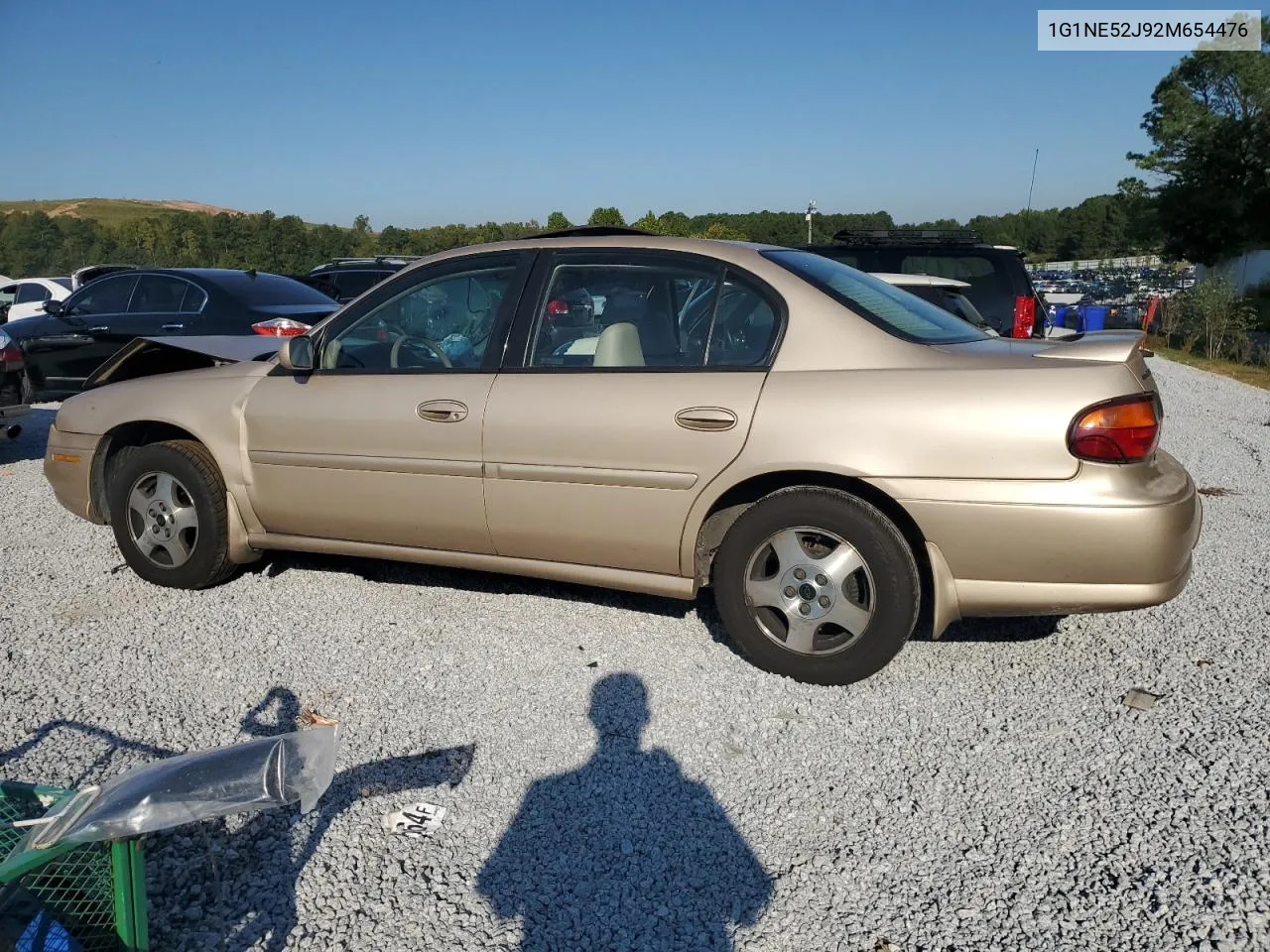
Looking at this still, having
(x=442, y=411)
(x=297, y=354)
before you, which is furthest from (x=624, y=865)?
(x=297, y=354)

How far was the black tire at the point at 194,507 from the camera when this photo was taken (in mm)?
4414

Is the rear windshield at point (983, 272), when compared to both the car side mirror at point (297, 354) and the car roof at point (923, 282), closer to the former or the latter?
the car roof at point (923, 282)

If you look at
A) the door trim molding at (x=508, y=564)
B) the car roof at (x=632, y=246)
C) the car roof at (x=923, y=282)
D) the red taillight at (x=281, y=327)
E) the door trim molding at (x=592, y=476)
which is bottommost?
the door trim molding at (x=508, y=564)

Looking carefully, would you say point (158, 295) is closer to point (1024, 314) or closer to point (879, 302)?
point (879, 302)

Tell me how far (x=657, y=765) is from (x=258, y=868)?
47.2 inches

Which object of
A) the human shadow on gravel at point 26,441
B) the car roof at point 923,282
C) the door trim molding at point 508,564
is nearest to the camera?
the door trim molding at point 508,564

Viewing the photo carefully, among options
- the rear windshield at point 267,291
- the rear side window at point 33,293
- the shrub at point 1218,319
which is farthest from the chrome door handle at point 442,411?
the shrub at point 1218,319

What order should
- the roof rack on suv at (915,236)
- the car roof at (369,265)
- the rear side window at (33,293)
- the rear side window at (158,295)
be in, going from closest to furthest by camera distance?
the rear side window at (158,295) → the roof rack on suv at (915,236) → the rear side window at (33,293) → the car roof at (369,265)

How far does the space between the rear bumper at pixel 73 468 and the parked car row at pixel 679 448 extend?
0.05 feet

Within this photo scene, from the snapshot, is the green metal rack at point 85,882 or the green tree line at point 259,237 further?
the green tree line at point 259,237

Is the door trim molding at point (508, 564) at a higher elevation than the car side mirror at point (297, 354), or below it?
below

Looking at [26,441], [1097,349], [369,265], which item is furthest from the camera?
[369,265]

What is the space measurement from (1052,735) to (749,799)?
1109 mm

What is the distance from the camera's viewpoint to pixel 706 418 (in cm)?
350
